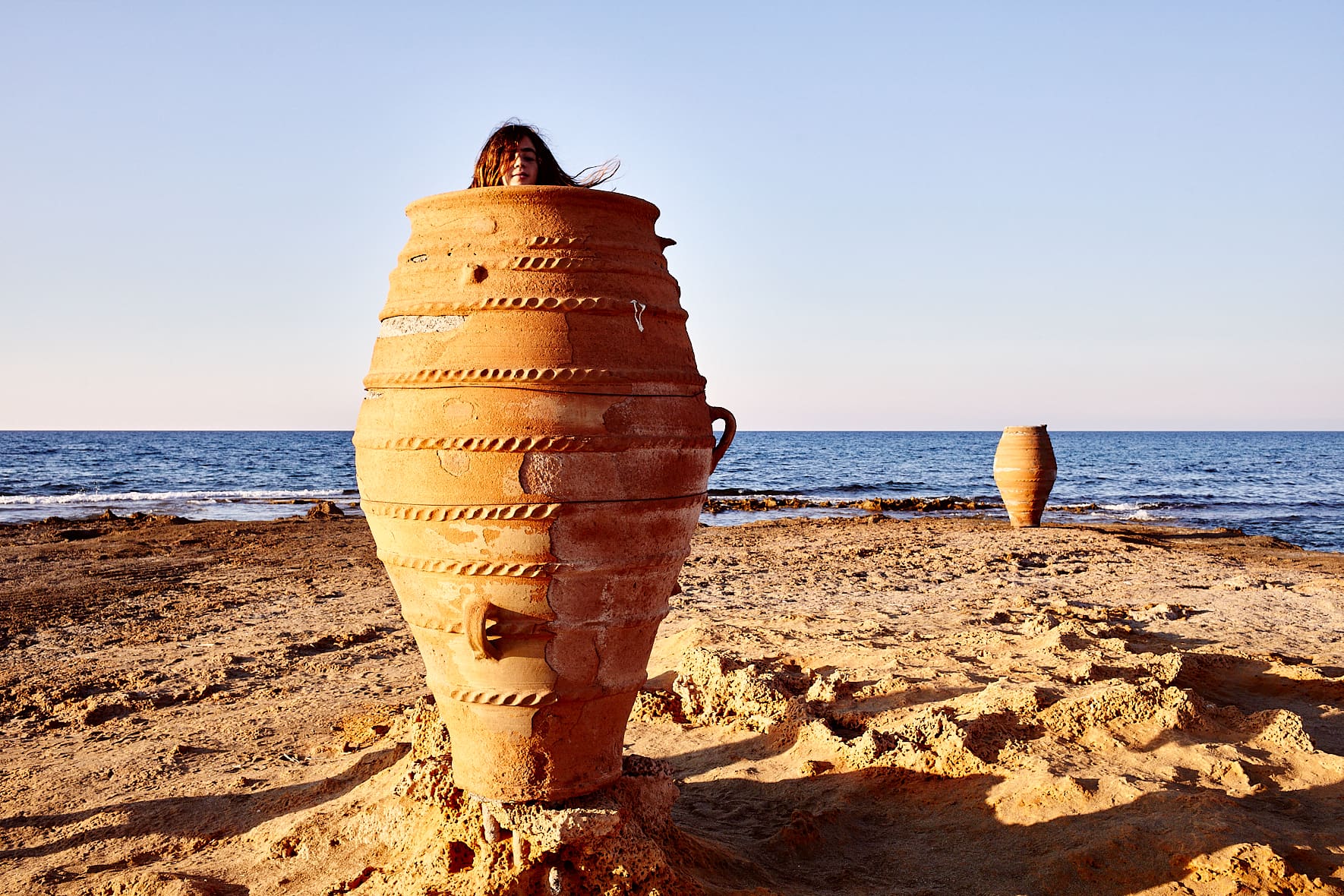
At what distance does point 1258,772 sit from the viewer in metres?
4.41

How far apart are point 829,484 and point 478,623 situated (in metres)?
32.5

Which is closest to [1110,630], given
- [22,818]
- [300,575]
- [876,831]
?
[876,831]

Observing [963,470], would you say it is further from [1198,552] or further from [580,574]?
[580,574]

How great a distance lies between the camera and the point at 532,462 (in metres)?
3.00

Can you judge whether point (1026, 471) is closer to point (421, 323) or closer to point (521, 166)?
point (521, 166)

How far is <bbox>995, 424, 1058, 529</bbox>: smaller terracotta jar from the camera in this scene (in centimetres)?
Answer: 1514

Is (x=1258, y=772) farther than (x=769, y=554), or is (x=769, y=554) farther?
(x=769, y=554)

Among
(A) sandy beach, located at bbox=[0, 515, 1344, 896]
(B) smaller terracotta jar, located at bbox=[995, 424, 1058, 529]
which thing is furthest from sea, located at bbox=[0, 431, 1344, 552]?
(A) sandy beach, located at bbox=[0, 515, 1344, 896]

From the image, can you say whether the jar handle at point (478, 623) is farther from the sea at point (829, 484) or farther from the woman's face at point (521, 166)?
the sea at point (829, 484)

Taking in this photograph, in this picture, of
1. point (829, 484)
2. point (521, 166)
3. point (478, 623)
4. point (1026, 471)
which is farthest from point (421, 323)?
point (829, 484)

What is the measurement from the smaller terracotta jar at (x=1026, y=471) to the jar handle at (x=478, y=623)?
13.2 meters

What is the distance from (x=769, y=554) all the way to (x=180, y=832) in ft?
30.6

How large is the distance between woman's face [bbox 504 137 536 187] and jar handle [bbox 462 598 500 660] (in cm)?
161

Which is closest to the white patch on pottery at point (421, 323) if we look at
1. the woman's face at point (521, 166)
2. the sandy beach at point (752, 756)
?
the woman's face at point (521, 166)
